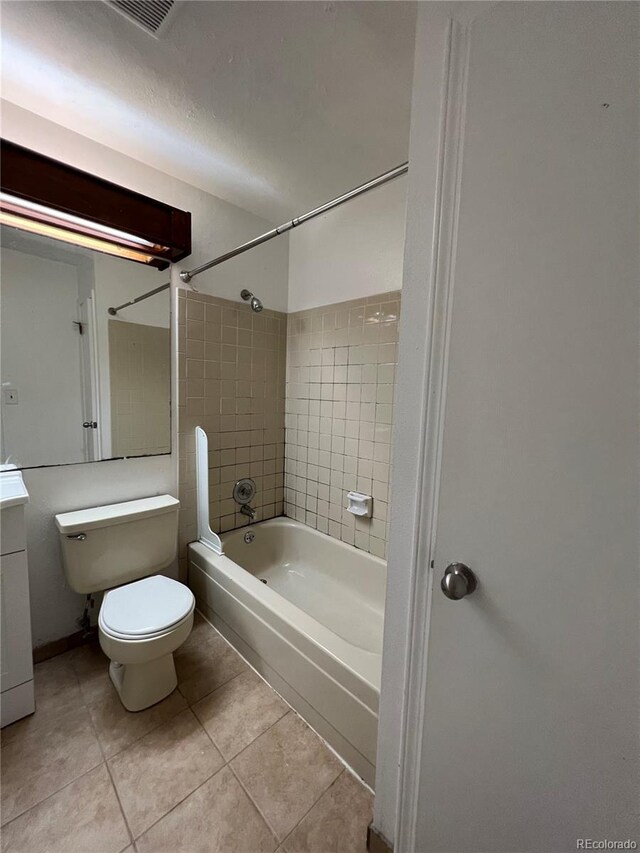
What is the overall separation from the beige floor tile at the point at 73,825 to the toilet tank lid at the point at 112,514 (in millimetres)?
859

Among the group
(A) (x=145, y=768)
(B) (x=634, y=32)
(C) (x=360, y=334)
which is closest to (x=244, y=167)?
(C) (x=360, y=334)

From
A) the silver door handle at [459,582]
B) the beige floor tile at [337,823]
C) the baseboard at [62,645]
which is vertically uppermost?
the silver door handle at [459,582]

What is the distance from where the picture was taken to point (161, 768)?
3.68 feet

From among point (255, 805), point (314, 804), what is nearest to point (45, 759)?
point (255, 805)

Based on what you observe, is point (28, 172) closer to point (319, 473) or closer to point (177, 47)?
point (177, 47)

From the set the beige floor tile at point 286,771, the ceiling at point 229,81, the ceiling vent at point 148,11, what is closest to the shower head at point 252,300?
the ceiling at point 229,81

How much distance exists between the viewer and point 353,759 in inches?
44.4

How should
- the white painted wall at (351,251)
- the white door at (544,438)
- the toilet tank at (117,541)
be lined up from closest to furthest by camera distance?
the white door at (544,438), the toilet tank at (117,541), the white painted wall at (351,251)

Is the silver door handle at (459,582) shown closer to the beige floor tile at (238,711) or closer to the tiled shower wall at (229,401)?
the beige floor tile at (238,711)

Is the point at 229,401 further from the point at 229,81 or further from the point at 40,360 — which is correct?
the point at 229,81

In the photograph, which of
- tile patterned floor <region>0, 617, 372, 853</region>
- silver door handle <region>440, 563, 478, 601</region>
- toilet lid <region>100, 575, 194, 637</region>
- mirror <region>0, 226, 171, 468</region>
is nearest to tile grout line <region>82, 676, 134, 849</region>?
tile patterned floor <region>0, 617, 372, 853</region>

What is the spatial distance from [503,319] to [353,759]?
1463mm

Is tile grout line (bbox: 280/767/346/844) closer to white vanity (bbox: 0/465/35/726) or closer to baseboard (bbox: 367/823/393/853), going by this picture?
baseboard (bbox: 367/823/393/853)

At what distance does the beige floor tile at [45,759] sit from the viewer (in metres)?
1.04
